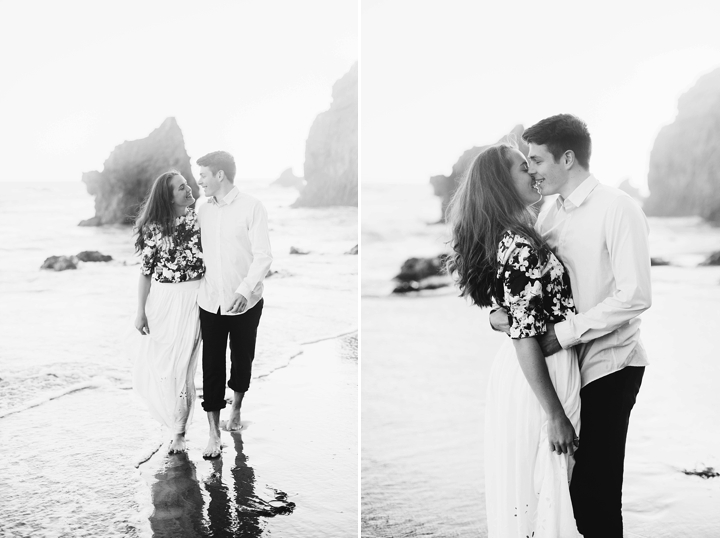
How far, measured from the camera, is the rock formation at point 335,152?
11.4 ft

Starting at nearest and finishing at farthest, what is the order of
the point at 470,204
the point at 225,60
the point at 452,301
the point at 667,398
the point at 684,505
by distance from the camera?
1. the point at 470,204
2. the point at 684,505
3. the point at 667,398
4. the point at 225,60
5. the point at 452,301

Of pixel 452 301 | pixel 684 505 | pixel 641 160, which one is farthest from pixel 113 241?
pixel 684 505

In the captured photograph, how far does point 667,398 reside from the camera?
3.16 meters

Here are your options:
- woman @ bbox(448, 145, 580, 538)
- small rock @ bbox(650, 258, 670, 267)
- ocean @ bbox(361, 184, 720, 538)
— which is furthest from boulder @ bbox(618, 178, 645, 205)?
woman @ bbox(448, 145, 580, 538)

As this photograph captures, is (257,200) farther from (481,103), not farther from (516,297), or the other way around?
(516,297)

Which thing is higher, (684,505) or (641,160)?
(641,160)

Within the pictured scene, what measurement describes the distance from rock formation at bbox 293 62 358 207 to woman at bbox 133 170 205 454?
0.67 meters

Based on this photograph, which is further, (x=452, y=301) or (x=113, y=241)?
(x=452, y=301)

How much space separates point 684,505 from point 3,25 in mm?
3807

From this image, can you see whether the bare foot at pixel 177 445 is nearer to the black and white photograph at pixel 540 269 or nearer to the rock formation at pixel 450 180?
the black and white photograph at pixel 540 269

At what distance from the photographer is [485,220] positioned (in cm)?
→ 184

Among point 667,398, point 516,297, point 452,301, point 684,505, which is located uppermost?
point 516,297

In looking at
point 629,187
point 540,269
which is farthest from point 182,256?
point 629,187

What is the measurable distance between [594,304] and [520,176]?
40cm
